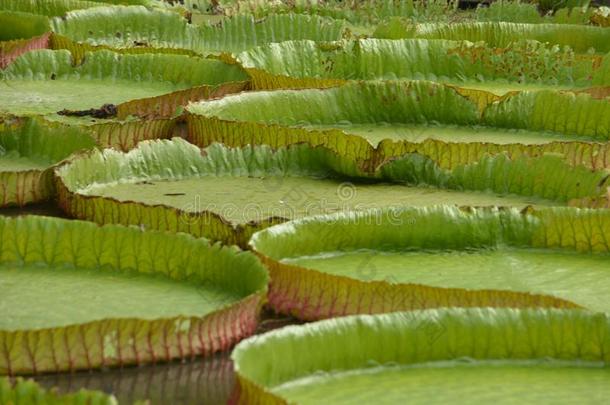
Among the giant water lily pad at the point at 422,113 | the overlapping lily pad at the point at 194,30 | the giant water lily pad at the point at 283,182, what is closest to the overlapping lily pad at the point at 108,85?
the giant water lily pad at the point at 422,113

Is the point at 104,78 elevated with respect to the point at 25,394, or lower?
lower

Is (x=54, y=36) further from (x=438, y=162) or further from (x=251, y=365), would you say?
(x=251, y=365)

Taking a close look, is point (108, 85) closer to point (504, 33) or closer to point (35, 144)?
point (35, 144)

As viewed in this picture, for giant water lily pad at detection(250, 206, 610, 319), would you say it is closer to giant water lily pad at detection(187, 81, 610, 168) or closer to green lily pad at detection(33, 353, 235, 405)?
green lily pad at detection(33, 353, 235, 405)

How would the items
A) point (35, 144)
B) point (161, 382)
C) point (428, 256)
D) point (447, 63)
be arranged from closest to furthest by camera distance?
point (161, 382)
point (428, 256)
point (35, 144)
point (447, 63)

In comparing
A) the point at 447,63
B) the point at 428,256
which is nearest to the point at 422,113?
the point at 447,63

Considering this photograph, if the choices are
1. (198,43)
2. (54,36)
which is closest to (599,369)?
(54,36)

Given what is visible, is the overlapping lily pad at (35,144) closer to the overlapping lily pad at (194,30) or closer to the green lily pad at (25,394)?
the green lily pad at (25,394)
